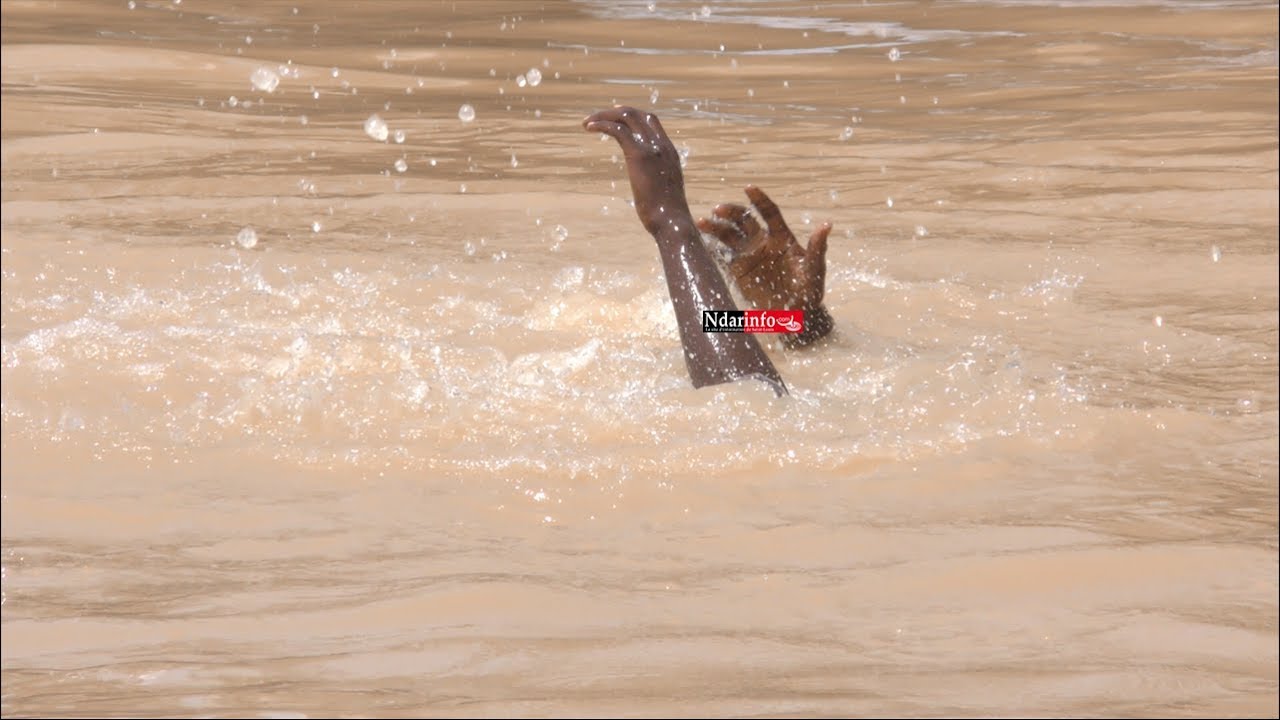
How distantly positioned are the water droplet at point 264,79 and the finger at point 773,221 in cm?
457

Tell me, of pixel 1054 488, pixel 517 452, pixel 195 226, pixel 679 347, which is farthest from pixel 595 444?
pixel 195 226

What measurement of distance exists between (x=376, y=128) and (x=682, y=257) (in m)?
3.70

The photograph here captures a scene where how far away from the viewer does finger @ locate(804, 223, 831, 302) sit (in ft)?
14.0

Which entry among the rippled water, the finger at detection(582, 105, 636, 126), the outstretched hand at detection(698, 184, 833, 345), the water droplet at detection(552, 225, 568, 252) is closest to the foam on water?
the rippled water

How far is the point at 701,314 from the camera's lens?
4.24m

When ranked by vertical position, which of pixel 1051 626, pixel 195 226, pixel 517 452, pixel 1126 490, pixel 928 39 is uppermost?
pixel 928 39

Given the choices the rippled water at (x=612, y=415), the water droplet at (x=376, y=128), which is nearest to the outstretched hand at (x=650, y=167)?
the rippled water at (x=612, y=415)

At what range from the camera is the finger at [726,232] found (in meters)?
4.51

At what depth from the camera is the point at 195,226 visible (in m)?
6.13

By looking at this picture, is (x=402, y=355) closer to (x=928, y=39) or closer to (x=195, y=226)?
(x=195, y=226)

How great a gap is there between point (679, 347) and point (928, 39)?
18.2 ft

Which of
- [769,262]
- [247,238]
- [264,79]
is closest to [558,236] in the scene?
[247,238]

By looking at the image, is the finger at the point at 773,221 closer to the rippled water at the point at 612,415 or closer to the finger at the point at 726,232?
the finger at the point at 726,232

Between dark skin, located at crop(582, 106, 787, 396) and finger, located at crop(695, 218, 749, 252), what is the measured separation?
121 millimetres
